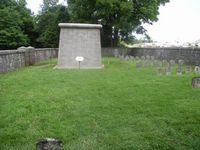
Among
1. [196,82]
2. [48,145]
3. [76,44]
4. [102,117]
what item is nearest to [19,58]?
[76,44]

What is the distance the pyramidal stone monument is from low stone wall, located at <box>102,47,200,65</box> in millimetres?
5940

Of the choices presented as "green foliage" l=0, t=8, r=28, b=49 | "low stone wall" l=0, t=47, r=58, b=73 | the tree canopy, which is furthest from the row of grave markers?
"green foliage" l=0, t=8, r=28, b=49

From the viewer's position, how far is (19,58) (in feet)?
40.5

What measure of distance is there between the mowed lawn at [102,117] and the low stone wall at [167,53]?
8.23 m

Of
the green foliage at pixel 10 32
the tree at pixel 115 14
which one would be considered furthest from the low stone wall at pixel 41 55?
the green foliage at pixel 10 32

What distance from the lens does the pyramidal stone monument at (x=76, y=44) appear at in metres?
11.9

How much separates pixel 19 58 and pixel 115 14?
13753 millimetres

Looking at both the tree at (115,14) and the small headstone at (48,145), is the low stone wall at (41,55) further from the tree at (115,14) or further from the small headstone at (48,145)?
the small headstone at (48,145)

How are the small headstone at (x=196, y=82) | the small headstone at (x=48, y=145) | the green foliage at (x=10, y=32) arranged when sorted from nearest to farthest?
the small headstone at (x=48, y=145), the small headstone at (x=196, y=82), the green foliage at (x=10, y=32)

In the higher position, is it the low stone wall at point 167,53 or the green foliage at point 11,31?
the green foliage at point 11,31

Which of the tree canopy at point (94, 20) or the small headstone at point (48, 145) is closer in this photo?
the small headstone at point (48, 145)

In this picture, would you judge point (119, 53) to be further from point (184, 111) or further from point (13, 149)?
point (13, 149)

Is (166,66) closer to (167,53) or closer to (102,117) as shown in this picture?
(167,53)

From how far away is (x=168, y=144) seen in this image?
10.1 ft
